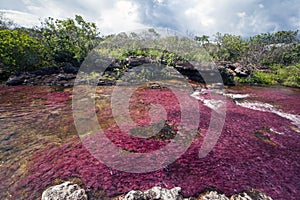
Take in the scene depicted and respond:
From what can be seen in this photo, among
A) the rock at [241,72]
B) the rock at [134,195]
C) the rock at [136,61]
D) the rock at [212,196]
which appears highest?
the rock at [136,61]

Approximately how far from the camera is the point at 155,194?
11.6 feet

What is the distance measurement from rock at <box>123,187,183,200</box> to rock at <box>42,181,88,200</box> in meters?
0.91

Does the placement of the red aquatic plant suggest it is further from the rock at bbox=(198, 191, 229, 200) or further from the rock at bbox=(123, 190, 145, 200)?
the rock at bbox=(123, 190, 145, 200)

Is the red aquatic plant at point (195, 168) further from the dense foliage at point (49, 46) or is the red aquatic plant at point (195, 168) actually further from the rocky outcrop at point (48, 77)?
the dense foliage at point (49, 46)

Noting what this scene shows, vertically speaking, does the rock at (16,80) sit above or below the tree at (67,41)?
below

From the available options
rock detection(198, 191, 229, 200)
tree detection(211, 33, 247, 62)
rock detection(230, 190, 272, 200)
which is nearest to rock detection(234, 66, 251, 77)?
tree detection(211, 33, 247, 62)

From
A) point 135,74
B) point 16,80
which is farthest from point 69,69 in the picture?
point 135,74

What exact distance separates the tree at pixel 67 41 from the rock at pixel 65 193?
57.8 ft

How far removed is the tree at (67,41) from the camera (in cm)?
1867

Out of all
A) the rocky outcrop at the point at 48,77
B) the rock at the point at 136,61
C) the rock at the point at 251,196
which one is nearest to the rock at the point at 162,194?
the rock at the point at 251,196

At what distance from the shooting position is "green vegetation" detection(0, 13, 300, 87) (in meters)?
16.5

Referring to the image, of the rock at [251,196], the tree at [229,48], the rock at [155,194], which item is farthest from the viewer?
the tree at [229,48]

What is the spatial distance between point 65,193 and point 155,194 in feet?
5.90

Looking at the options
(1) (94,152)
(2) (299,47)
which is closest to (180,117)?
(1) (94,152)
